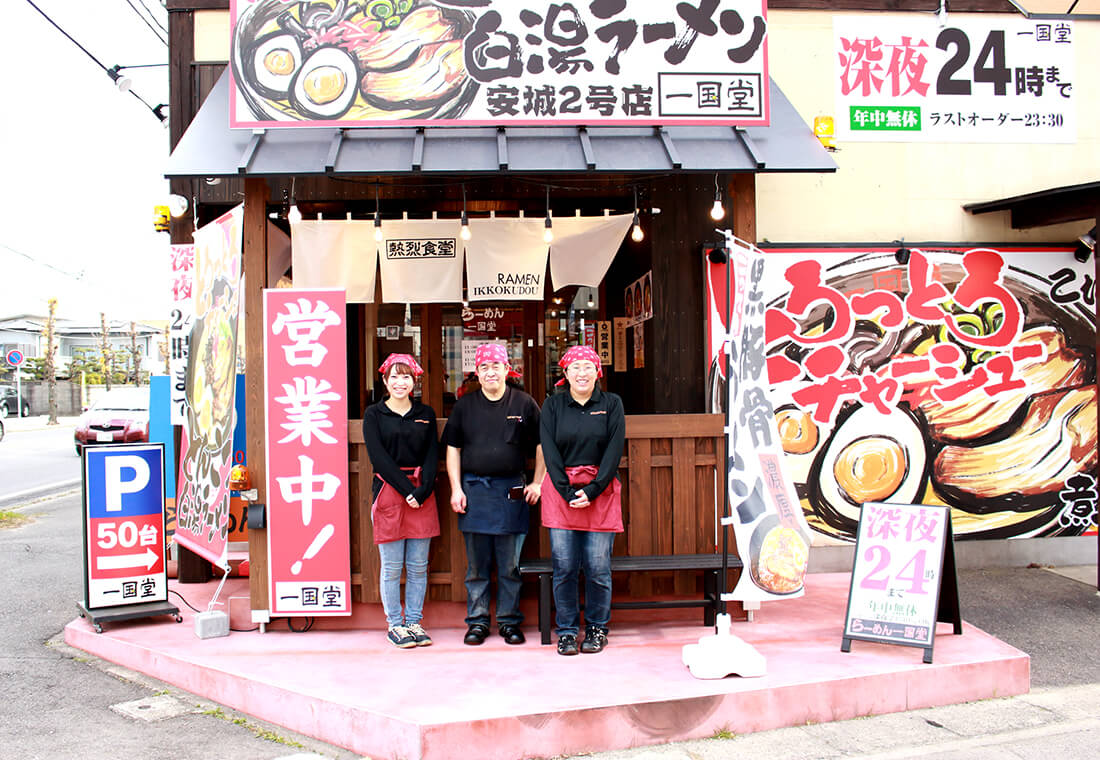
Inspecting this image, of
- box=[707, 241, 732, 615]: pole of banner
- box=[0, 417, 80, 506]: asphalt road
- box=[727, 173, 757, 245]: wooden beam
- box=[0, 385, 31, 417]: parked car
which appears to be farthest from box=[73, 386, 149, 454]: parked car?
box=[0, 385, 31, 417]: parked car

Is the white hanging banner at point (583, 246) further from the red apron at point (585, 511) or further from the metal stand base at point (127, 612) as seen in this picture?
the metal stand base at point (127, 612)

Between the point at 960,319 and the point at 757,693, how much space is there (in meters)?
4.71

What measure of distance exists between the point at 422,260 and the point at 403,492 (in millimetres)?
2947

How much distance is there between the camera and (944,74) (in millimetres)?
7488

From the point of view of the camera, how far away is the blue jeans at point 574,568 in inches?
203

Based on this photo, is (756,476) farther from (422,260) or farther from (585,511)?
(422,260)

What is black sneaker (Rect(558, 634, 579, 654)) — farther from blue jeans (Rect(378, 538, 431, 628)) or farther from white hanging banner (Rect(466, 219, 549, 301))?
white hanging banner (Rect(466, 219, 549, 301))

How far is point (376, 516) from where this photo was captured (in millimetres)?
5254

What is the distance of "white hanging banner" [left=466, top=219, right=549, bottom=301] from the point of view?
286 inches

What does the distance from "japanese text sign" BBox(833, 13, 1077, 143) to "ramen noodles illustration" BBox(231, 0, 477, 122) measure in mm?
4107

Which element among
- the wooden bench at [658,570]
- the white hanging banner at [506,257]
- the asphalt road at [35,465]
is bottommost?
the asphalt road at [35,465]

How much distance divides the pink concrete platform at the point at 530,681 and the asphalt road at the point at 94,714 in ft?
0.44

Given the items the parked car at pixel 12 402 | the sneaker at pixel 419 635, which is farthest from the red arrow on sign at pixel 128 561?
the parked car at pixel 12 402

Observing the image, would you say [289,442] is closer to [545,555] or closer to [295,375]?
[295,375]
